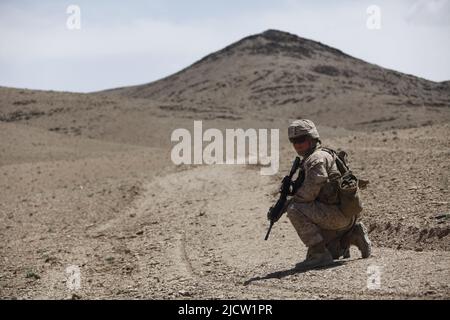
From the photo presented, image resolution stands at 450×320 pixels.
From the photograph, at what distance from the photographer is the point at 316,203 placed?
7379 mm

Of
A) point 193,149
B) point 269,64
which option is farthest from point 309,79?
point 193,149

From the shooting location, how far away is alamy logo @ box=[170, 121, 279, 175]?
22355 mm

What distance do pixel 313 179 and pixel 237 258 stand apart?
8.40 ft

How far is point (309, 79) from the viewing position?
84750mm

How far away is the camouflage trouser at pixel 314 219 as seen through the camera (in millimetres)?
7344

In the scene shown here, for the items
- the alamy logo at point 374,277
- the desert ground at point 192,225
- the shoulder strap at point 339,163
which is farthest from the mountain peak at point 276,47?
the alamy logo at point 374,277

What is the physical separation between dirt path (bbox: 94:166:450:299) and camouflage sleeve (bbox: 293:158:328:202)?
818 mm

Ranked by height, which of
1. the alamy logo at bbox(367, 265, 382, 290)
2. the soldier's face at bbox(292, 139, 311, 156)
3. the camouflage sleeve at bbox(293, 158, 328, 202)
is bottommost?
the alamy logo at bbox(367, 265, 382, 290)

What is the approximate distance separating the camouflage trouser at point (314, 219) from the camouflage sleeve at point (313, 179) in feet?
0.41

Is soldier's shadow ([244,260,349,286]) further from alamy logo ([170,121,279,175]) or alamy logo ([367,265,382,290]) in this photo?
alamy logo ([170,121,279,175])

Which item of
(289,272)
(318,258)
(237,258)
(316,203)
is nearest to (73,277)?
(237,258)

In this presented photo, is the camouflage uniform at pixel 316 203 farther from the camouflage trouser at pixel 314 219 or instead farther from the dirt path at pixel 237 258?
the dirt path at pixel 237 258

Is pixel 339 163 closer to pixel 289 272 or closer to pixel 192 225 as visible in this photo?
pixel 289 272

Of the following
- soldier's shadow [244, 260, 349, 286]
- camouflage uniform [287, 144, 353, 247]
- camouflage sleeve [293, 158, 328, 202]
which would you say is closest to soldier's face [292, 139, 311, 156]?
camouflage uniform [287, 144, 353, 247]
